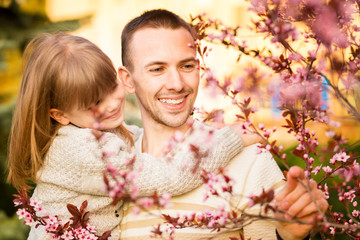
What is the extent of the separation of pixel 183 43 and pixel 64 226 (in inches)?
46.1

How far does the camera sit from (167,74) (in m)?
2.52

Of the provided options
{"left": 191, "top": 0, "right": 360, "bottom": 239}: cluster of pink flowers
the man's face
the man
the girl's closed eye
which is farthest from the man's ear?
{"left": 191, "top": 0, "right": 360, "bottom": 239}: cluster of pink flowers

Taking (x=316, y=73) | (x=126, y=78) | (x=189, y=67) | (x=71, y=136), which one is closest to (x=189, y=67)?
(x=189, y=67)

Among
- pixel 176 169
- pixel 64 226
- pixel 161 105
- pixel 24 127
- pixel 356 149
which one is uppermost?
pixel 356 149

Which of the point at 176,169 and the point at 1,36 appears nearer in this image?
the point at 176,169

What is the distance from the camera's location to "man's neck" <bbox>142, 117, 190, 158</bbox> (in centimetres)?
264

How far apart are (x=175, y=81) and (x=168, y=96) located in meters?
0.10

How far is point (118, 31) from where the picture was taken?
10.2 meters

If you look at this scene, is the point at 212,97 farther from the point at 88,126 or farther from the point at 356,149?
the point at 356,149

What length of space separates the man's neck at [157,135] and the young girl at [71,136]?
0.94ft

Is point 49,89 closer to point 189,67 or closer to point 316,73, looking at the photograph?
point 189,67

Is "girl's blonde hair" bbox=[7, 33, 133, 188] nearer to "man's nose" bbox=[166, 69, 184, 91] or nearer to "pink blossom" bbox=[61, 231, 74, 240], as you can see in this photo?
"man's nose" bbox=[166, 69, 184, 91]

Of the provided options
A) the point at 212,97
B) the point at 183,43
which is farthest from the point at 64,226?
the point at 183,43

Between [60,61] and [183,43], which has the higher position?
[183,43]
